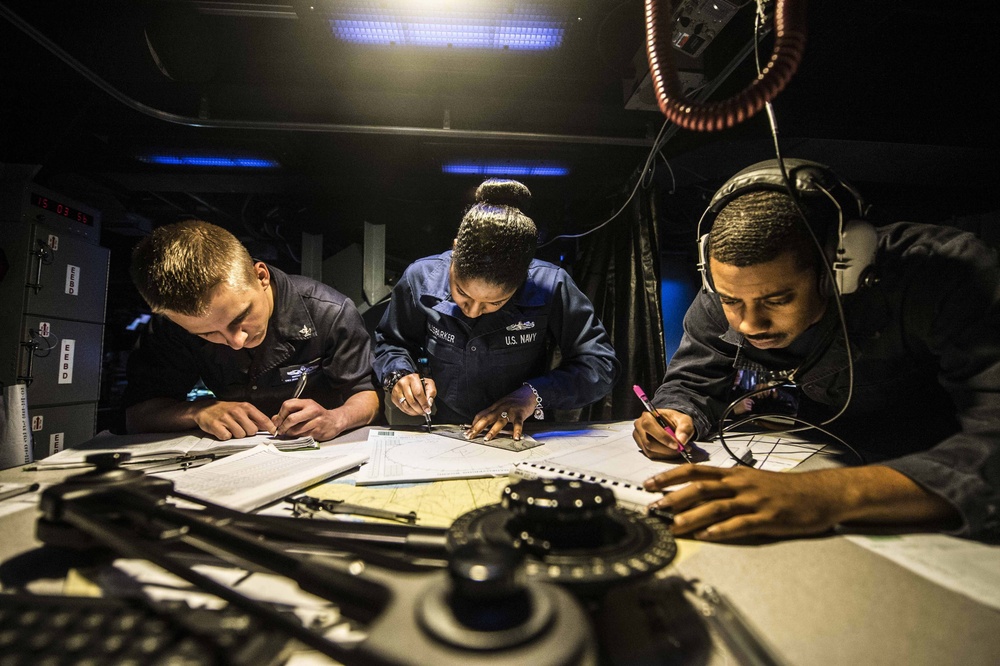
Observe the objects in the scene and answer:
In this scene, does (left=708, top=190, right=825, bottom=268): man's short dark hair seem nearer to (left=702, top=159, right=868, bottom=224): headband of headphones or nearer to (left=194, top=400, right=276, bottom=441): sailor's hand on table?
(left=702, top=159, right=868, bottom=224): headband of headphones

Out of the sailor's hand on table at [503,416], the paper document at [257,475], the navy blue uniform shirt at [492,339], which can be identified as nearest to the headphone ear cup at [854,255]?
the sailor's hand on table at [503,416]

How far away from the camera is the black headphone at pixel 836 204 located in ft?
3.32

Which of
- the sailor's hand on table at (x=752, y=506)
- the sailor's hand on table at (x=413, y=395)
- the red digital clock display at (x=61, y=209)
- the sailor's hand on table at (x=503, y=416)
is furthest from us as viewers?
the red digital clock display at (x=61, y=209)

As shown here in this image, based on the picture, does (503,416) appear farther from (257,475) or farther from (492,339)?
(257,475)

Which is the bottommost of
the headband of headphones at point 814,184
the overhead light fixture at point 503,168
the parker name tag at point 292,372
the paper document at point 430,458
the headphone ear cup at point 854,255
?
the paper document at point 430,458

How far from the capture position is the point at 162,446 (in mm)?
1379

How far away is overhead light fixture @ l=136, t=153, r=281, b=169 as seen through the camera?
352 centimetres

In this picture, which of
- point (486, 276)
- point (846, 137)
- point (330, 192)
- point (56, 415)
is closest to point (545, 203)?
point (330, 192)

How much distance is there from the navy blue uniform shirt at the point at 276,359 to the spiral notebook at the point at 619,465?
116cm

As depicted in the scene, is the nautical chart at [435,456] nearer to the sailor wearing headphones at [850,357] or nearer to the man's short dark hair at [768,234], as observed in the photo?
the sailor wearing headphones at [850,357]

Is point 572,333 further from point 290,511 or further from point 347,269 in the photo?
point 347,269

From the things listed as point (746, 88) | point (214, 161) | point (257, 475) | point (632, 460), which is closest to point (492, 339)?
point (632, 460)

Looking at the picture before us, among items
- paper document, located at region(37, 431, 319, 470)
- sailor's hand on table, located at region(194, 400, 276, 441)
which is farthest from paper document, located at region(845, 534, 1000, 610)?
sailor's hand on table, located at region(194, 400, 276, 441)

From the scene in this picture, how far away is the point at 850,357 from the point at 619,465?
0.60 m
